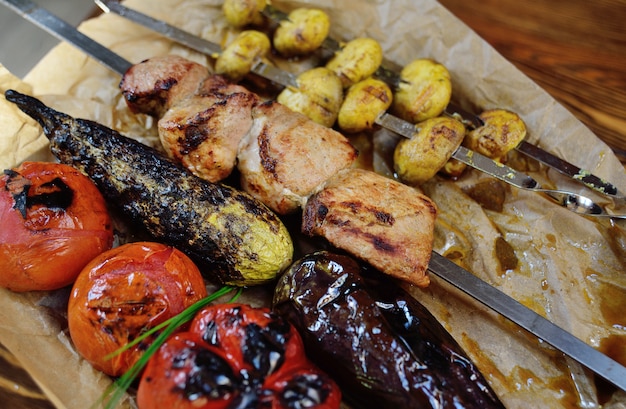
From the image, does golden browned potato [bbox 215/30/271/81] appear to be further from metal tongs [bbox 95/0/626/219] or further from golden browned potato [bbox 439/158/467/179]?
golden browned potato [bbox 439/158/467/179]

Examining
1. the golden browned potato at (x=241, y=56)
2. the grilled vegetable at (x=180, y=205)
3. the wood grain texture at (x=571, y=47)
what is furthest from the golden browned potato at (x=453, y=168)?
the golden browned potato at (x=241, y=56)

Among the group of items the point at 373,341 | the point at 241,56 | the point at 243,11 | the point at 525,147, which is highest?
the point at 243,11

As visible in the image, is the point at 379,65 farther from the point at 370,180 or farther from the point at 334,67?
the point at 370,180

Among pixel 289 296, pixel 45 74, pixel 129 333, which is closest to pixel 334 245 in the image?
pixel 289 296

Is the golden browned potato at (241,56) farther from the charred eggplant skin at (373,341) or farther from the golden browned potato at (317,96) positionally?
the charred eggplant skin at (373,341)

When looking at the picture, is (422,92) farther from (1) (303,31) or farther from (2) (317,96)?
(1) (303,31)

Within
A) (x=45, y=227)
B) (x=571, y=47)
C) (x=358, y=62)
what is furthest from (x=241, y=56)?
(x=571, y=47)

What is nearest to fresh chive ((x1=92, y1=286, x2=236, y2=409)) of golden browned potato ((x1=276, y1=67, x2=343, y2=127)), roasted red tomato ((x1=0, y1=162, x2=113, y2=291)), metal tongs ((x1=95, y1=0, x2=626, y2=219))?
roasted red tomato ((x1=0, y1=162, x2=113, y2=291))
